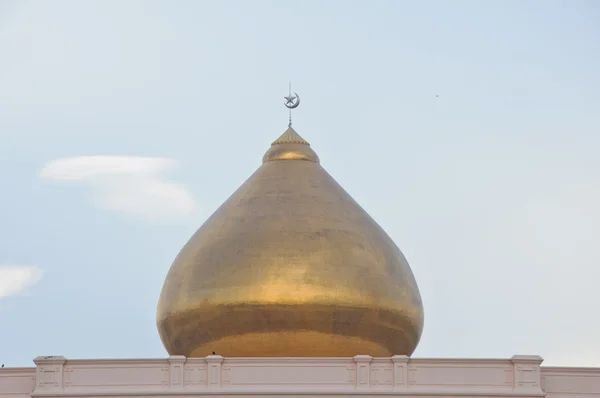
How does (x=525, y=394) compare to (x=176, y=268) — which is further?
(x=176, y=268)

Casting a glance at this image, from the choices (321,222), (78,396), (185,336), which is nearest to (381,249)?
(321,222)

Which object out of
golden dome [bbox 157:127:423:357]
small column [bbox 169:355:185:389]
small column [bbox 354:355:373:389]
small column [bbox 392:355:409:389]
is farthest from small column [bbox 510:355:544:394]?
small column [bbox 169:355:185:389]

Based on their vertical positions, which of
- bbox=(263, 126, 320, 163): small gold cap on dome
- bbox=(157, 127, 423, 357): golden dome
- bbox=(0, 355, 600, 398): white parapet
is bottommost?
bbox=(0, 355, 600, 398): white parapet

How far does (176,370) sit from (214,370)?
2.45ft

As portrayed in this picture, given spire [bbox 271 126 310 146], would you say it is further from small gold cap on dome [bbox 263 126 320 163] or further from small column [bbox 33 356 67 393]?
small column [bbox 33 356 67 393]

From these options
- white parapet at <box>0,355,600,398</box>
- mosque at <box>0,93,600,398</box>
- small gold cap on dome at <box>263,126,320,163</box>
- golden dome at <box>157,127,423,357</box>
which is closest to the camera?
white parapet at <box>0,355,600,398</box>

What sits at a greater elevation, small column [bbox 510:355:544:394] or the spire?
the spire

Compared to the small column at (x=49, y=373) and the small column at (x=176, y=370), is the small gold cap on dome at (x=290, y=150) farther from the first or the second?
the small column at (x=49, y=373)

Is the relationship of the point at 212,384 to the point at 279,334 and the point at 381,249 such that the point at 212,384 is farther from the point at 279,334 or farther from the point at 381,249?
the point at 381,249

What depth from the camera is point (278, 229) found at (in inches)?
2050

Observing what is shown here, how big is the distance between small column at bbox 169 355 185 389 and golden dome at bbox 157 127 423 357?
2.87 m

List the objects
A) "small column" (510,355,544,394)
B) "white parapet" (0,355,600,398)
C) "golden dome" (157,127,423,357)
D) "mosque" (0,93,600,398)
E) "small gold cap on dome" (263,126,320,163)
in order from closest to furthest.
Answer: "white parapet" (0,355,600,398) < "mosque" (0,93,600,398) < "small column" (510,355,544,394) < "golden dome" (157,127,423,357) < "small gold cap on dome" (263,126,320,163)

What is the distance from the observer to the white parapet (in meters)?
48.0

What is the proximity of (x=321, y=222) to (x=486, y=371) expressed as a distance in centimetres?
578
